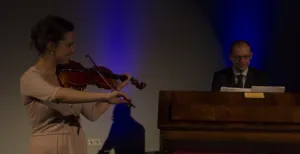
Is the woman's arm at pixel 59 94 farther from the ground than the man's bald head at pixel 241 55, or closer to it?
closer to it

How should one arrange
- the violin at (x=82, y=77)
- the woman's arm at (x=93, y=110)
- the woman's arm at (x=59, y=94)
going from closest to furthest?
1. the woman's arm at (x=59, y=94)
2. the violin at (x=82, y=77)
3. the woman's arm at (x=93, y=110)

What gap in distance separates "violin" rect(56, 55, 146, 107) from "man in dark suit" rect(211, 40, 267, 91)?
0.94m

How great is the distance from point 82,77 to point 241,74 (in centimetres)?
143

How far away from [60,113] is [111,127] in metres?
1.99

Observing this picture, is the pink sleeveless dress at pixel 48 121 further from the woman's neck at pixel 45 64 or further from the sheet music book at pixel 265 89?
the sheet music book at pixel 265 89

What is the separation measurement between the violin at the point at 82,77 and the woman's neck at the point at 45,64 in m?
0.12

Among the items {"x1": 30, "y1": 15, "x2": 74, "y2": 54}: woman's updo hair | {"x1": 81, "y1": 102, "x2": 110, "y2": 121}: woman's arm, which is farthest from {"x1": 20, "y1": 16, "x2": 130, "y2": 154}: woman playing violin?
{"x1": 81, "y1": 102, "x2": 110, "y2": 121}: woman's arm

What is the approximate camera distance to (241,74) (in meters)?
3.35

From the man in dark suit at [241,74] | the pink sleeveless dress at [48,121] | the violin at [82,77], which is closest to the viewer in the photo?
the pink sleeveless dress at [48,121]

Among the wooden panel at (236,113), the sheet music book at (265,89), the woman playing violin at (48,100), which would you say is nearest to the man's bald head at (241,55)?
the sheet music book at (265,89)

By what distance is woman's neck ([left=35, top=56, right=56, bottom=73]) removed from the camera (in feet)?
7.02

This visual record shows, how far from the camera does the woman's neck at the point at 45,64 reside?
214 cm

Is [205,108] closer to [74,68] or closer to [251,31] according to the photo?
[74,68]

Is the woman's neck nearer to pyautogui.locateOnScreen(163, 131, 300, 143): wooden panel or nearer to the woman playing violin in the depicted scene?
the woman playing violin
